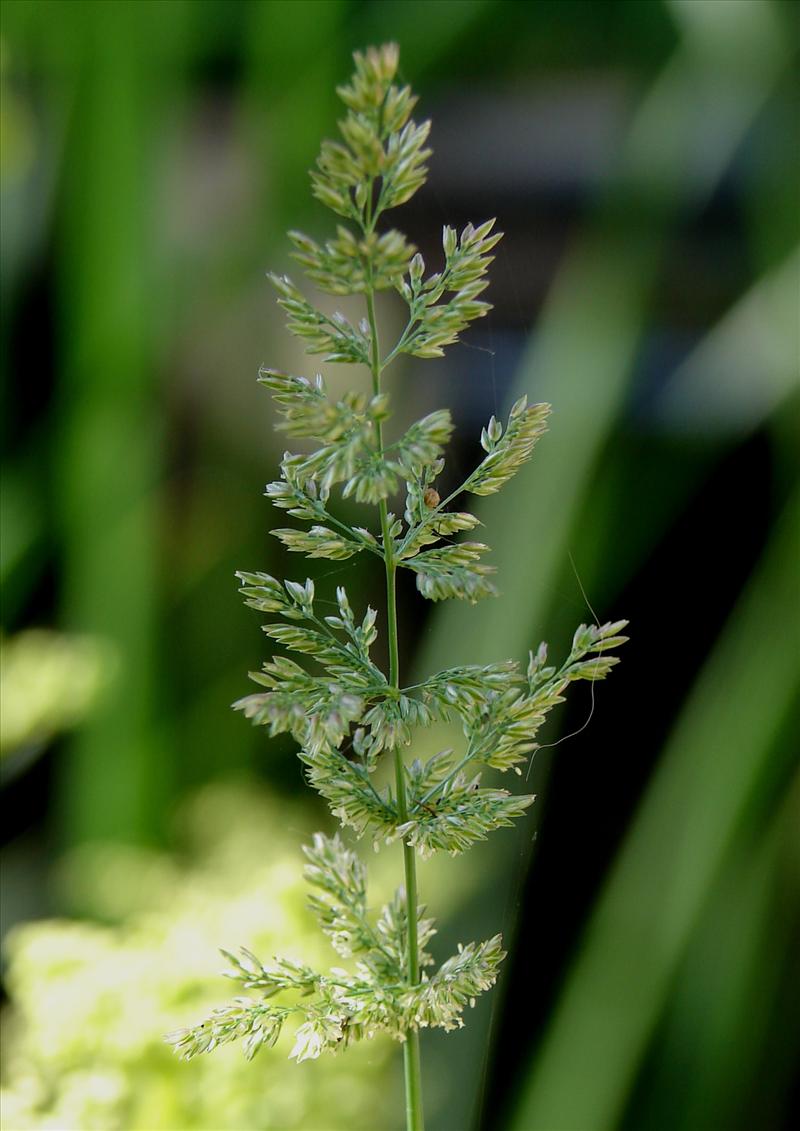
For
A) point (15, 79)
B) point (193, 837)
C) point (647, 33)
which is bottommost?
point (193, 837)

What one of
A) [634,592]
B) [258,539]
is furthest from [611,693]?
[258,539]

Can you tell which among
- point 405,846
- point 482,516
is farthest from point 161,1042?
point 482,516

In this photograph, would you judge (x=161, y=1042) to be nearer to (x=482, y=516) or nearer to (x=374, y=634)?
(x=374, y=634)

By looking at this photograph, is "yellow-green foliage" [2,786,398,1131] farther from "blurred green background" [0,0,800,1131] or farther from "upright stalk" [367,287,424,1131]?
"upright stalk" [367,287,424,1131]

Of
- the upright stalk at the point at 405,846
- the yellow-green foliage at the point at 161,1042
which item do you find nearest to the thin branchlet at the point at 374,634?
the upright stalk at the point at 405,846

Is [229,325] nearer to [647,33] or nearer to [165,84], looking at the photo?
[165,84]

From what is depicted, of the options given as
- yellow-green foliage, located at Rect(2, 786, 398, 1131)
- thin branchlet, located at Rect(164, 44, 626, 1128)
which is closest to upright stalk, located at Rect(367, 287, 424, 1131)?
thin branchlet, located at Rect(164, 44, 626, 1128)
